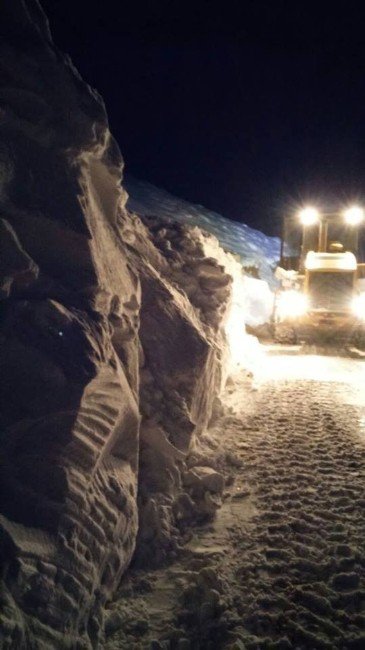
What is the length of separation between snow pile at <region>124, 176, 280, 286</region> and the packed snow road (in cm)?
2632

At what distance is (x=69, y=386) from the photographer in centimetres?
325

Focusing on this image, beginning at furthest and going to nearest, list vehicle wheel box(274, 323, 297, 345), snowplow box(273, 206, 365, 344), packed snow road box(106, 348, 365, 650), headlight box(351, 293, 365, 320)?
vehicle wheel box(274, 323, 297, 345), snowplow box(273, 206, 365, 344), headlight box(351, 293, 365, 320), packed snow road box(106, 348, 365, 650)

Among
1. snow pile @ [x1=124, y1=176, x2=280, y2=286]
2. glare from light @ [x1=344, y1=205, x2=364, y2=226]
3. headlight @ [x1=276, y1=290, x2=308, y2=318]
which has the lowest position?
headlight @ [x1=276, y1=290, x2=308, y2=318]

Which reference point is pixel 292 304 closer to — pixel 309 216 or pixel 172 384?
pixel 309 216

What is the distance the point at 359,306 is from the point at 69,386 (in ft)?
41.6

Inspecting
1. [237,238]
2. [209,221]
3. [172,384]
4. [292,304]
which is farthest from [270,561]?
[209,221]

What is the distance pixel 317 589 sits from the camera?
3424 millimetres

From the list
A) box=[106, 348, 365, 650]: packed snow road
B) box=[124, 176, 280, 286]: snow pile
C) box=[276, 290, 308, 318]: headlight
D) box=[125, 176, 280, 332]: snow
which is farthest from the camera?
box=[124, 176, 280, 286]: snow pile

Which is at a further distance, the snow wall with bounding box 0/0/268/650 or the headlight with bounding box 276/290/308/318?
the headlight with bounding box 276/290/308/318

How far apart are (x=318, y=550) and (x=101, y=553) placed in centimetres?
196

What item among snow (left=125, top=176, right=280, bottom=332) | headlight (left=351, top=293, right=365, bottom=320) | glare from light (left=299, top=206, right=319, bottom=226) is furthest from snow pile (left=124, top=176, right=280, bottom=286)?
headlight (left=351, top=293, right=365, bottom=320)

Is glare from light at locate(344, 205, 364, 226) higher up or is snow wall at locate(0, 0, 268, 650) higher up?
glare from light at locate(344, 205, 364, 226)

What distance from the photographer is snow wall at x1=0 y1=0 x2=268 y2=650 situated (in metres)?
2.86

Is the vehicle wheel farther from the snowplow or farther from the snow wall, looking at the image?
the snow wall
